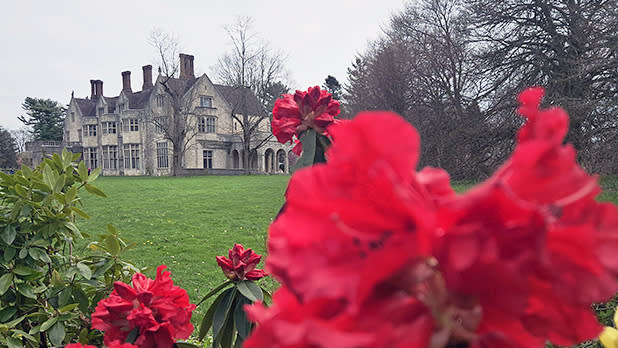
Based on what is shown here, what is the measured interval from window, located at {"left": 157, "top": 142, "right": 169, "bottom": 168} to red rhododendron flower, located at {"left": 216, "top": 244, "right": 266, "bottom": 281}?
45786mm

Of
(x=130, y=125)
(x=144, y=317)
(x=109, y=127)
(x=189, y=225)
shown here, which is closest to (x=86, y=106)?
(x=109, y=127)

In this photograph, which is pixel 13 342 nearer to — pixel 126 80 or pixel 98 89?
pixel 126 80

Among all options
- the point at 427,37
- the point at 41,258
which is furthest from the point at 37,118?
the point at 41,258

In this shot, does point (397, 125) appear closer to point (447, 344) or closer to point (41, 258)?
point (447, 344)

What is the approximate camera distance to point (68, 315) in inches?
74.5

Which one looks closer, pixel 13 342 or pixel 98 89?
pixel 13 342

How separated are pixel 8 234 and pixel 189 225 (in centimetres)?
954

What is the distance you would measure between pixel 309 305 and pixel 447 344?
0.13 metres

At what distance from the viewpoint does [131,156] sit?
4753 centimetres

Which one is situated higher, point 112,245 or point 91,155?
point 91,155

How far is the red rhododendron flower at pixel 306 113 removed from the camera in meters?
1.46

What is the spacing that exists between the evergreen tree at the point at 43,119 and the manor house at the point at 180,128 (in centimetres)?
955

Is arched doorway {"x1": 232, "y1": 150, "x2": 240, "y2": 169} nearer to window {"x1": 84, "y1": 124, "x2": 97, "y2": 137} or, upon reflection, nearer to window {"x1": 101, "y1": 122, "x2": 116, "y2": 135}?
window {"x1": 101, "y1": 122, "x2": 116, "y2": 135}

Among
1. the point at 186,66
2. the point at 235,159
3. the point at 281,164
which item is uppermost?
the point at 186,66
